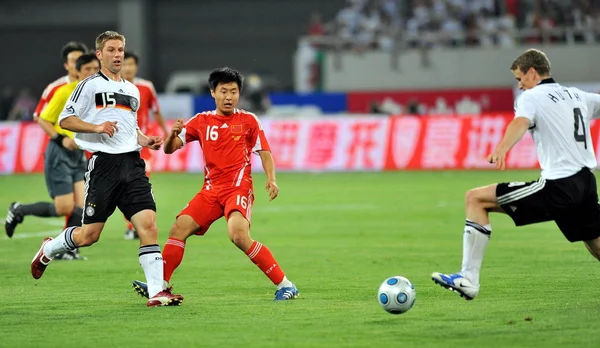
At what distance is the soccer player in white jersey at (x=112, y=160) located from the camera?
32.8ft

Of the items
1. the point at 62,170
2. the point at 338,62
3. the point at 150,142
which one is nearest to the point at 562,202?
the point at 150,142

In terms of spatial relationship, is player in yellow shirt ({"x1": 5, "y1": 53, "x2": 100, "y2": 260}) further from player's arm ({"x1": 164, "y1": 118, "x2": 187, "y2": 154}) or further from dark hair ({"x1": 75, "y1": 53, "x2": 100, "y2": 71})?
player's arm ({"x1": 164, "y1": 118, "x2": 187, "y2": 154})

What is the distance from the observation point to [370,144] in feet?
99.4

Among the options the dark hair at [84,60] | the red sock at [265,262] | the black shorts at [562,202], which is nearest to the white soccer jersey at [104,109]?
the red sock at [265,262]

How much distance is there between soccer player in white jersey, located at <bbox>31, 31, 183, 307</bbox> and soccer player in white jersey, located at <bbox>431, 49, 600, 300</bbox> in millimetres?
2605

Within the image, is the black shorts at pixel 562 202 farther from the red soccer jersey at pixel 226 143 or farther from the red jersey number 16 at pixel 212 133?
the red jersey number 16 at pixel 212 133

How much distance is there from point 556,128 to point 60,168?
7198 millimetres

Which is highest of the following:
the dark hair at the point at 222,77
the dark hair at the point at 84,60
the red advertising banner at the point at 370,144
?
the dark hair at the point at 222,77

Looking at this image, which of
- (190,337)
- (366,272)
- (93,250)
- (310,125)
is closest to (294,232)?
(93,250)

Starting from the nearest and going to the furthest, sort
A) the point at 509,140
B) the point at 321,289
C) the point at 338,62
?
the point at 509,140 < the point at 321,289 < the point at 338,62

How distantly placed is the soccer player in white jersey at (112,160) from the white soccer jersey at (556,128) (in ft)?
10.8

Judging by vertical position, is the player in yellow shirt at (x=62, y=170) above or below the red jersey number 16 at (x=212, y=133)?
below

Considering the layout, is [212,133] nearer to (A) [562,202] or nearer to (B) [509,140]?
(B) [509,140]

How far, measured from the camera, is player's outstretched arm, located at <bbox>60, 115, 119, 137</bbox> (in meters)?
9.86
